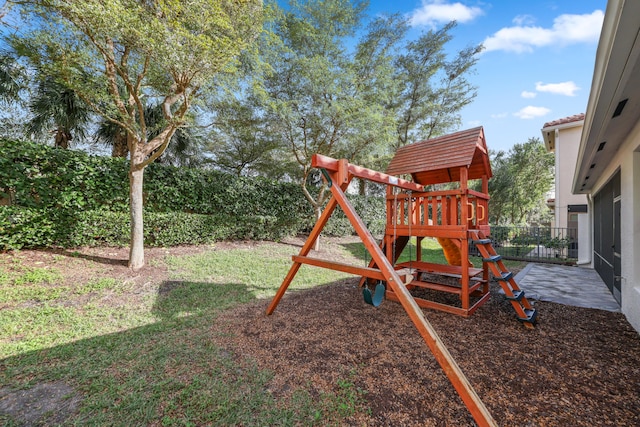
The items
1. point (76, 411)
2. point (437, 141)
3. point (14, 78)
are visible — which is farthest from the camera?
point (14, 78)

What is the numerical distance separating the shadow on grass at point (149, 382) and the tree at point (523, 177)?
22.2m

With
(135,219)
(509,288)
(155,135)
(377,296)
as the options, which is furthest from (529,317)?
(155,135)

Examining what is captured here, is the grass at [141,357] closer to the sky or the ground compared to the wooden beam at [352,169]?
closer to the ground

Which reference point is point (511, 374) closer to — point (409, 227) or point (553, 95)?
point (409, 227)

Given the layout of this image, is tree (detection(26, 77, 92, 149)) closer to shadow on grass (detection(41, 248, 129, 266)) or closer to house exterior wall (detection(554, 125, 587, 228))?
shadow on grass (detection(41, 248, 129, 266))

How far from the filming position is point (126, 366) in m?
2.48

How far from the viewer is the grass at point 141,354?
192cm

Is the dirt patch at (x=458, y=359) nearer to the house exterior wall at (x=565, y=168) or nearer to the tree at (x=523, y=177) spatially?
the house exterior wall at (x=565, y=168)

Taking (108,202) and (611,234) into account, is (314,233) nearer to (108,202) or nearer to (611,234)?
(108,202)

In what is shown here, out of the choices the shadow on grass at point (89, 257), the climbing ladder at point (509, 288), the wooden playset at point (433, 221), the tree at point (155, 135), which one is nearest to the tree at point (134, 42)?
the shadow on grass at point (89, 257)

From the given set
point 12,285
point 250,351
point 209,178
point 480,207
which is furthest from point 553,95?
point 12,285

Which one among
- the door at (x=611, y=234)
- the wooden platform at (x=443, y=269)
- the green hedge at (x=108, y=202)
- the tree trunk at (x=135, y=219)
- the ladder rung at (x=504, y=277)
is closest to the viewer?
the ladder rung at (x=504, y=277)

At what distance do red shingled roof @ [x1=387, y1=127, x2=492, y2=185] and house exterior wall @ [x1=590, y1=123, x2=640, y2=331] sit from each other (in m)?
1.72

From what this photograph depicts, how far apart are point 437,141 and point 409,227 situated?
5.76ft
